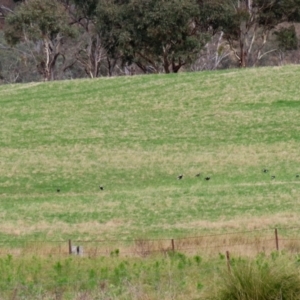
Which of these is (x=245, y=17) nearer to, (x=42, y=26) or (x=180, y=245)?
(x=42, y=26)

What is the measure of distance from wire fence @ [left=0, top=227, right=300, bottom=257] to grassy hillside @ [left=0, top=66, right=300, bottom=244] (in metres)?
1.29

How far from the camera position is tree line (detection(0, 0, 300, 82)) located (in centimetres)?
5541

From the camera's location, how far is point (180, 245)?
62.2 feet

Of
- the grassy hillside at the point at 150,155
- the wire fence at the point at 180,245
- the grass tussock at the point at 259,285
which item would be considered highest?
the grassy hillside at the point at 150,155

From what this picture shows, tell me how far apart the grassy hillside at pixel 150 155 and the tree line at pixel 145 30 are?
7494 mm

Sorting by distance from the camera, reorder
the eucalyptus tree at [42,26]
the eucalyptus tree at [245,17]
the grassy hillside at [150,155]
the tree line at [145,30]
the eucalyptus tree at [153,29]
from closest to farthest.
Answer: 1. the grassy hillside at [150,155]
2. the eucalyptus tree at [153,29]
3. the tree line at [145,30]
4. the eucalyptus tree at [245,17]
5. the eucalyptus tree at [42,26]

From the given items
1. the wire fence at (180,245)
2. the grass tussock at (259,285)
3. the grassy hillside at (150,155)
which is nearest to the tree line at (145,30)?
the grassy hillside at (150,155)

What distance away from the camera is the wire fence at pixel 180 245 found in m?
17.4

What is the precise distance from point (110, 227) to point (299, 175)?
8853mm

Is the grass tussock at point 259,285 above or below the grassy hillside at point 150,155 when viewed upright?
below

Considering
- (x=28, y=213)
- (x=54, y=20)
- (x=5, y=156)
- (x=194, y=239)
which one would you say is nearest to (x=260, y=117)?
(x=5, y=156)

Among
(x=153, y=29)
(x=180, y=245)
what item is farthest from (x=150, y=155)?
(x=153, y=29)

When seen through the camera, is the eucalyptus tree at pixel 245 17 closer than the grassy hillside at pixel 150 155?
No

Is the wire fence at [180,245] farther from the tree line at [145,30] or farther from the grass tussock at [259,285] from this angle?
the tree line at [145,30]
